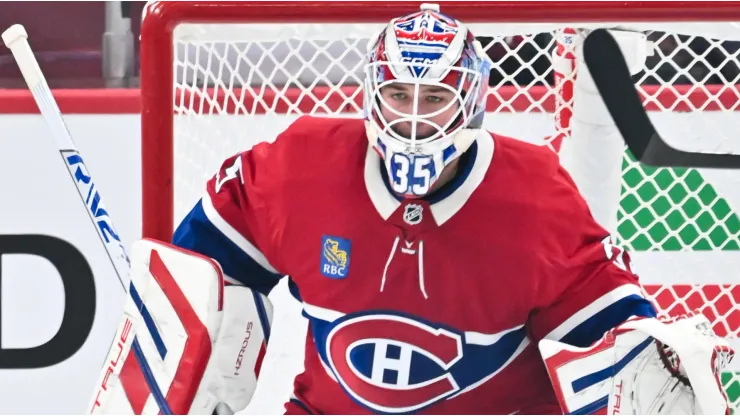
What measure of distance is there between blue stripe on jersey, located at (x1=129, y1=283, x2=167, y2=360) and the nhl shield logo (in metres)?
0.37

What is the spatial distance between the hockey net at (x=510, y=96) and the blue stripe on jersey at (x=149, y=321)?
105mm

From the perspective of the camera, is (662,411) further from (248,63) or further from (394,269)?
(248,63)

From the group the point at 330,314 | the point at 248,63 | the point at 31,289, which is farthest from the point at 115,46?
the point at 330,314

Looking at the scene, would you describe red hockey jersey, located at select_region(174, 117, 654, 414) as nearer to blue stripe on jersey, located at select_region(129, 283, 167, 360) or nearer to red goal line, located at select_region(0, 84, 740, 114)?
blue stripe on jersey, located at select_region(129, 283, 167, 360)

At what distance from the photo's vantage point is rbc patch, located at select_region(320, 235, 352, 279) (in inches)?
57.2

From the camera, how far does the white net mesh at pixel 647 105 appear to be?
1700mm

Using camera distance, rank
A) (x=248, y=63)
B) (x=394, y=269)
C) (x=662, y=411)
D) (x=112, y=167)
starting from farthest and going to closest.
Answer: (x=112, y=167) < (x=248, y=63) < (x=394, y=269) < (x=662, y=411)

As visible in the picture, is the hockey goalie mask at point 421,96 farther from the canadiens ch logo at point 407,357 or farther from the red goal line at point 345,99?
the red goal line at point 345,99

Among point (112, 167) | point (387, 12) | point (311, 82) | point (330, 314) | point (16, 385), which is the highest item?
point (387, 12)

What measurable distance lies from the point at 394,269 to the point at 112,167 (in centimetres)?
102

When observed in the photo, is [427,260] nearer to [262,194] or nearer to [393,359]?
[393,359]

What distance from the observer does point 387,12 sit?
58.2 inches

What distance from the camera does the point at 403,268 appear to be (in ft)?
4.71

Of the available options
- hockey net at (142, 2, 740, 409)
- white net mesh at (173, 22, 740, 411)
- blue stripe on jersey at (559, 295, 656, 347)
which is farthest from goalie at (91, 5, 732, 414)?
white net mesh at (173, 22, 740, 411)
